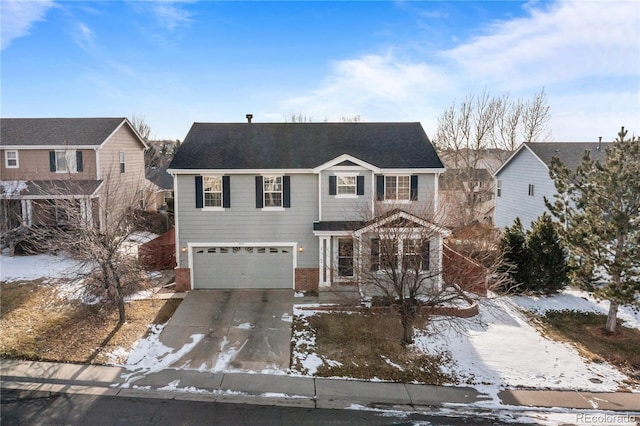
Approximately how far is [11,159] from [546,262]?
28455mm

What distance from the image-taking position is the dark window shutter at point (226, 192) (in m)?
16.8

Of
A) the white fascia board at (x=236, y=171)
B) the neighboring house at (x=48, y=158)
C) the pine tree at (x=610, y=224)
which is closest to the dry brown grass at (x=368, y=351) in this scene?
the white fascia board at (x=236, y=171)

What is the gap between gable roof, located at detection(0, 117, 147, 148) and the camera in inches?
914

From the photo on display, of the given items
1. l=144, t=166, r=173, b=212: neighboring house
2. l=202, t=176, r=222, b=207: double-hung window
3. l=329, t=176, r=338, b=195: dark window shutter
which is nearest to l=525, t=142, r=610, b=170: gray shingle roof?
l=329, t=176, r=338, b=195: dark window shutter

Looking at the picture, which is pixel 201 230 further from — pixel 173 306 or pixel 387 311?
pixel 387 311

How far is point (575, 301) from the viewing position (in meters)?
16.3

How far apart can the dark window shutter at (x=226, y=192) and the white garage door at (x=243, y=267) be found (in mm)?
1827

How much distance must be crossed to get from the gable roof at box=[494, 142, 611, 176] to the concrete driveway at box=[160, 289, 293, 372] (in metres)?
16.9

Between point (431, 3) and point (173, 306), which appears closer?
point (431, 3)

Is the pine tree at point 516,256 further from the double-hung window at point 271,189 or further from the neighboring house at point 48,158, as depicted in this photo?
the neighboring house at point 48,158

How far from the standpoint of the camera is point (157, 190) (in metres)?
32.0

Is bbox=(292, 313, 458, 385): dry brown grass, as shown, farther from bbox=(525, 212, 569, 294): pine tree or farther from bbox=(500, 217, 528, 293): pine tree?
bbox=(525, 212, 569, 294): pine tree

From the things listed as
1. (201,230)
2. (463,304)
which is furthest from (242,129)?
(463,304)

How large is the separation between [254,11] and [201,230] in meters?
8.67
